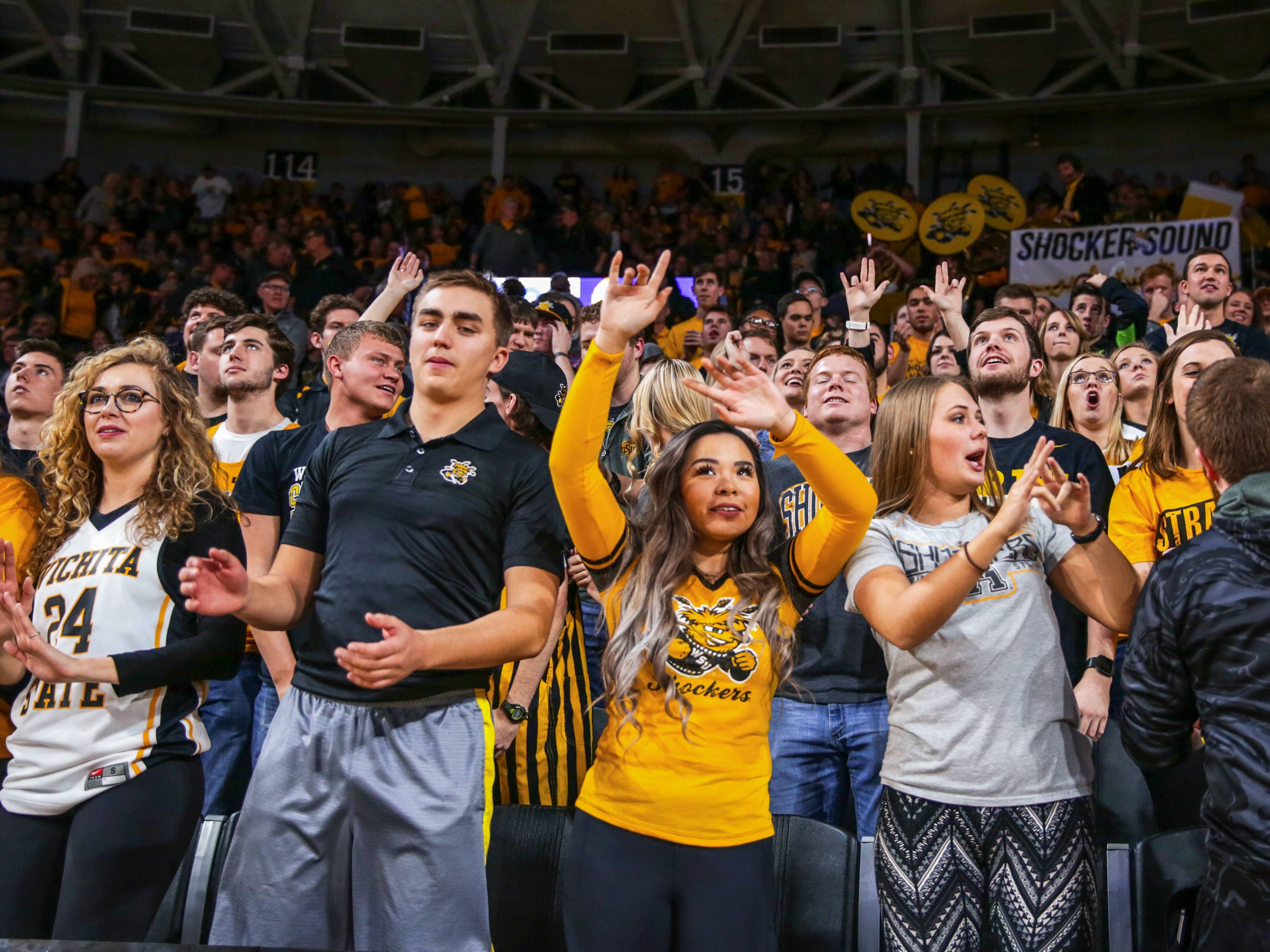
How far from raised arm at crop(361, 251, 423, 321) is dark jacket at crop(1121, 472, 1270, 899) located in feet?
10.4

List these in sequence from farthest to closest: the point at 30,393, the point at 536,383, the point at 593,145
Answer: the point at 593,145, the point at 30,393, the point at 536,383

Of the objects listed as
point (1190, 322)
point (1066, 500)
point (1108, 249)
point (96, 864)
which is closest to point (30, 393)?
point (96, 864)

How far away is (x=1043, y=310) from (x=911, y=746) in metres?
4.58

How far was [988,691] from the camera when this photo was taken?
7.84 feet

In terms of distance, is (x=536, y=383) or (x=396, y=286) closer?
(x=536, y=383)

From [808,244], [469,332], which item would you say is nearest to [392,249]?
[808,244]

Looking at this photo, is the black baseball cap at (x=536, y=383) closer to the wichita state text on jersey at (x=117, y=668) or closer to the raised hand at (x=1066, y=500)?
the wichita state text on jersey at (x=117, y=668)

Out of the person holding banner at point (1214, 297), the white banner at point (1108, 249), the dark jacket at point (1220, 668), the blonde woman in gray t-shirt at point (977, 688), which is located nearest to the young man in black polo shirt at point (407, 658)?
the blonde woman in gray t-shirt at point (977, 688)

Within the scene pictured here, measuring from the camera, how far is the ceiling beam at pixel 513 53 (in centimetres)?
1218

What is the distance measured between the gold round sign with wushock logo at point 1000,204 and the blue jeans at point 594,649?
861 centimetres

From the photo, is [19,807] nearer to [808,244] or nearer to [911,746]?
[911,746]

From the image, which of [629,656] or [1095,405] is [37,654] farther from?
[1095,405]

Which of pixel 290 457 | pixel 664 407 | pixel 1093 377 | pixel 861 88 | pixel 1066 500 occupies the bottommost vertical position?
pixel 1066 500

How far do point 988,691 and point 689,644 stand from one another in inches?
26.0
